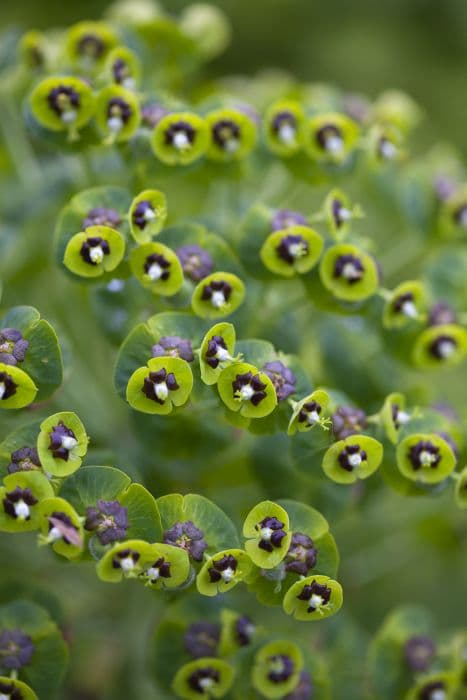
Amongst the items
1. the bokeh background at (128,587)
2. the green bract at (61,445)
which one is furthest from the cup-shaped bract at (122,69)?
the green bract at (61,445)

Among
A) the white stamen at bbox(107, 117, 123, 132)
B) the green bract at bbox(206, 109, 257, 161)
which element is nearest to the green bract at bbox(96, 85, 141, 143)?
the white stamen at bbox(107, 117, 123, 132)

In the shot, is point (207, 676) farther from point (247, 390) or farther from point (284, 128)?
point (284, 128)

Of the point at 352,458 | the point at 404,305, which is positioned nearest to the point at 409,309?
the point at 404,305

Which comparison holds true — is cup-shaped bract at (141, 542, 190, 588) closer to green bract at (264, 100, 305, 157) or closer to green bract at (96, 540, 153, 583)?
green bract at (96, 540, 153, 583)

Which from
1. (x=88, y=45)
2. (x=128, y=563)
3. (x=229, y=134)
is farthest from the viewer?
(x=88, y=45)

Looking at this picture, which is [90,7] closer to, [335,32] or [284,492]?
[335,32]

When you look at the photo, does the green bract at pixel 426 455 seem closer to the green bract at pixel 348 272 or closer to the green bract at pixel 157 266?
the green bract at pixel 348 272
